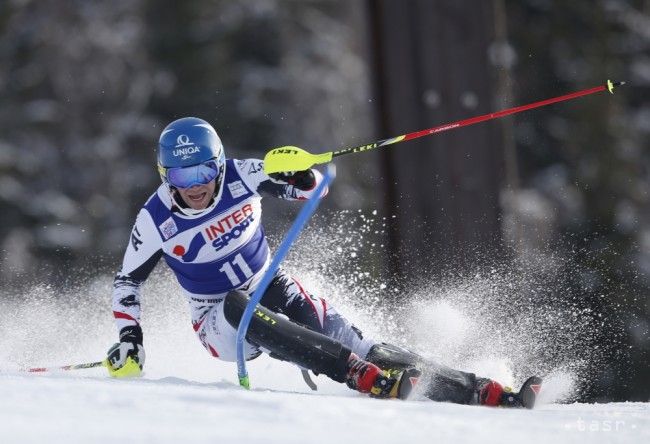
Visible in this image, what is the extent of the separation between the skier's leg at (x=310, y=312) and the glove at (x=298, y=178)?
1.73ft

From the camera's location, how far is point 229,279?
577cm

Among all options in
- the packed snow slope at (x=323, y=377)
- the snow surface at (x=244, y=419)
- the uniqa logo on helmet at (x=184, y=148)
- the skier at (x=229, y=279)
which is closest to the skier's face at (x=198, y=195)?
the skier at (x=229, y=279)

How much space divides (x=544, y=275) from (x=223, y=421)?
4.16m

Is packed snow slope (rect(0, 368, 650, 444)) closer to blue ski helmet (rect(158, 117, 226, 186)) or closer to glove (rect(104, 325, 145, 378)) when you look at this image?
glove (rect(104, 325, 145, 378))

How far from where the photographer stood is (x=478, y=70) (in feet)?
18.3

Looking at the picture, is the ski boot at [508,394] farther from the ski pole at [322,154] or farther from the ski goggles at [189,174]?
the ski goggles at [189,174]

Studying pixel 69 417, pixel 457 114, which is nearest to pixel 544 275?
pixel 457 114

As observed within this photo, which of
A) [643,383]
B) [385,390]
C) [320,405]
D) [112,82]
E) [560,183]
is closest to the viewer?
[320,405]

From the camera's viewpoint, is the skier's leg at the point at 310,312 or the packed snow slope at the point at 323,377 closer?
the packed snow slope at the point at 323,377

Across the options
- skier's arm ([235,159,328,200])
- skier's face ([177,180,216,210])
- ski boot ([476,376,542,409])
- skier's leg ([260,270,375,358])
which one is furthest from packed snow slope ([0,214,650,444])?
skier's face ([177,180,216,210])

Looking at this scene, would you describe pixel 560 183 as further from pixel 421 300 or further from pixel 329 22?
pixel 421 300

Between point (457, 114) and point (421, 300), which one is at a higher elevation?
point (457, 114)

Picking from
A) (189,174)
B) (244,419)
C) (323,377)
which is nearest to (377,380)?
(189,174)

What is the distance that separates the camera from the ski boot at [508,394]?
16.8 ft
